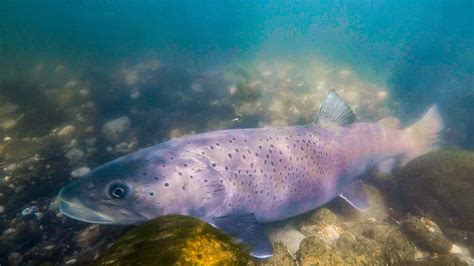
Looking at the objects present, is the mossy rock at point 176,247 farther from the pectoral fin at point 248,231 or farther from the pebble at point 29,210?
the pebble at point 29,210

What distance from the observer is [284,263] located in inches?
123

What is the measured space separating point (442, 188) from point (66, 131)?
8.87m

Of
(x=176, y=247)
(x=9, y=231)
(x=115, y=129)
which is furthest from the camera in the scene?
(x=115, y=129)

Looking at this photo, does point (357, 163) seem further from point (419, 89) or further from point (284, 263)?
point (419, 89)

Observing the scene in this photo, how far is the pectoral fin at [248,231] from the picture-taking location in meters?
3.02

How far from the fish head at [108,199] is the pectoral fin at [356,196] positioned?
3471 millimetres

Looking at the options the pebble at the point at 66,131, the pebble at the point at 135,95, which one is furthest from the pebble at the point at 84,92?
the pebble at the point at 66,131

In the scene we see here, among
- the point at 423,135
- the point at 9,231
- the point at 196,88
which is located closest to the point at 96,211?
the point at 9,231

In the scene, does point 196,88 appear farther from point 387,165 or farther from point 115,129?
point 387,165

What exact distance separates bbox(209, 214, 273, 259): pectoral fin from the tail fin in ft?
13.4

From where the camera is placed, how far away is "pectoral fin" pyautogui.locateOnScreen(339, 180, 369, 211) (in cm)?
496

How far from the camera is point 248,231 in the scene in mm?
3287

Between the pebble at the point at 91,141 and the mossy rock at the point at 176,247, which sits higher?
the mossy rock at the point at 176,247

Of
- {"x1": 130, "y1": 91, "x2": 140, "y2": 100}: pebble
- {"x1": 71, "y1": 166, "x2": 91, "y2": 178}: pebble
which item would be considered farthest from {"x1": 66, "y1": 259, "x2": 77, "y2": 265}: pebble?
{"x1": 130, "y1": 91, "x2": 140, "y2": 100}: pebble
